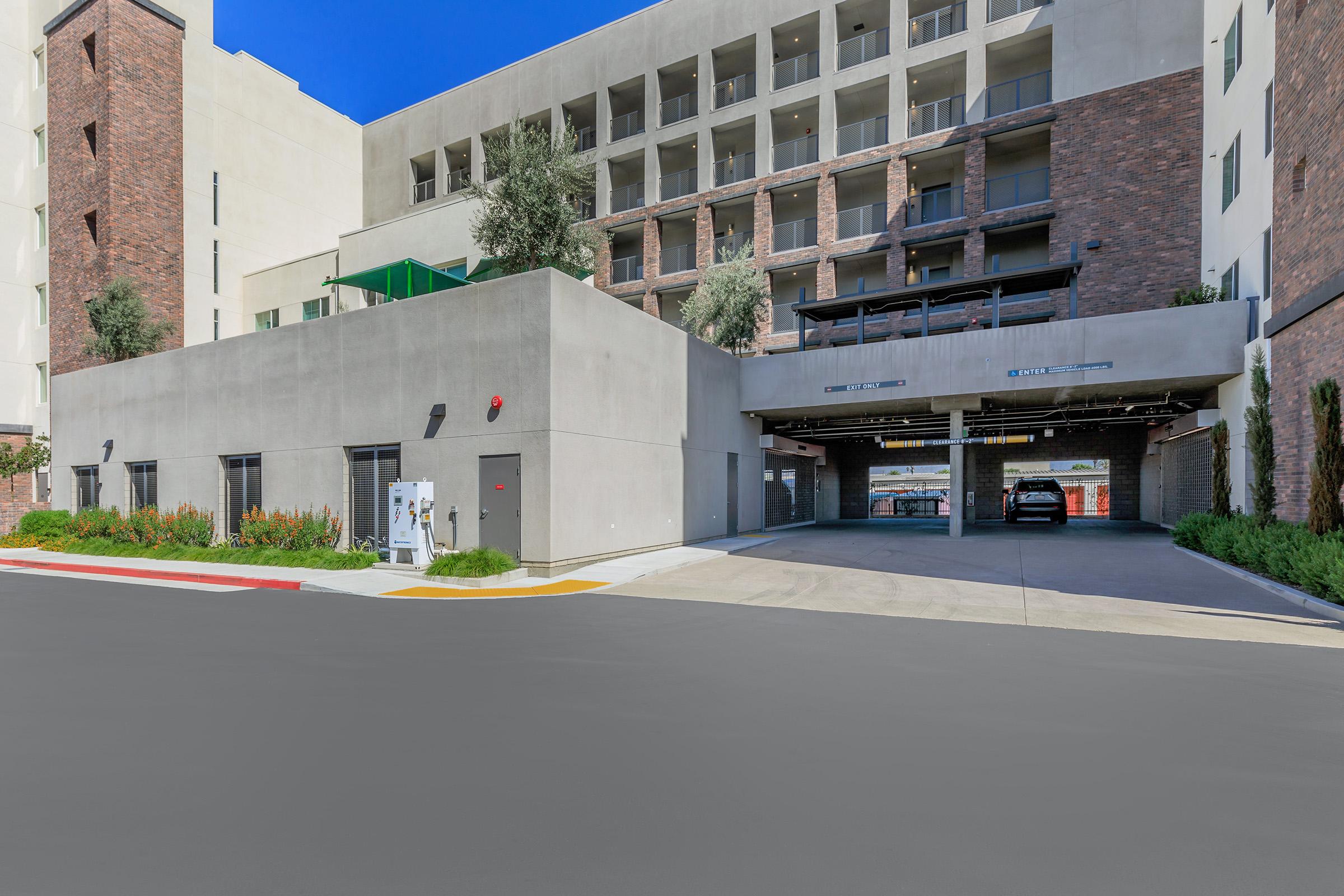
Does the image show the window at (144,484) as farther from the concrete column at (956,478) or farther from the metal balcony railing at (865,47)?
the metal balcony railing at (865,47)

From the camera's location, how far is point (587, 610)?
10.0m

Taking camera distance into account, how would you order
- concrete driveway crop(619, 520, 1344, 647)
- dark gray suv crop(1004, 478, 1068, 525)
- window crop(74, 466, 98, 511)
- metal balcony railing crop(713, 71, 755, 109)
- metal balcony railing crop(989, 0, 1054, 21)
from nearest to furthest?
concrete driveway crop(619, 520, 1344, 647), window crop(74, 466, 98, 511), metal balcony railing crop(989, 0, 1054, 21), dark gray suv crop(1004, 478, 1068, 525), metal balcony railing crop(713, 71, 755, 109)

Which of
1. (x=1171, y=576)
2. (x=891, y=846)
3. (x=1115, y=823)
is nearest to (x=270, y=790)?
(x=891, y=846)

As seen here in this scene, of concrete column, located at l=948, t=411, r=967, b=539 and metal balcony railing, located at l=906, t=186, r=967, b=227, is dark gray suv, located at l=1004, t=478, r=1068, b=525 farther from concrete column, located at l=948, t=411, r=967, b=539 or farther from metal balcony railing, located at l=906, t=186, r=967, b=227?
metal balcony railing, located at l=906, t=186, r=967, b=227

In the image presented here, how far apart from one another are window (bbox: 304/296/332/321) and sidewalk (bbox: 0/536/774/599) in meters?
13.4

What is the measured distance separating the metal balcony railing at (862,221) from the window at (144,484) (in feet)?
84.5

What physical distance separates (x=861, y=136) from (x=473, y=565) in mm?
25011

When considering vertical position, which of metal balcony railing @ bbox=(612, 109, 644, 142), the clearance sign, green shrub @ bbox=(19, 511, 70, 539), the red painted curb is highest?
metal balcony railing @ bbox=(612, 109, 644, 142)

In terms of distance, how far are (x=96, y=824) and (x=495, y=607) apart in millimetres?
6964

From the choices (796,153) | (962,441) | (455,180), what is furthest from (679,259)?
(962,441)

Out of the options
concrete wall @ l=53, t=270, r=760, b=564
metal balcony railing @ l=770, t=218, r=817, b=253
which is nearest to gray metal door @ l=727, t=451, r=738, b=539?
concrete wall @ l=53, t=270, r=760, b=564

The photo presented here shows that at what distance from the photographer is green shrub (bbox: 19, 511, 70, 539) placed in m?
22.0

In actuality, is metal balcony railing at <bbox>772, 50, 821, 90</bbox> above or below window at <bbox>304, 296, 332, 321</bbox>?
above

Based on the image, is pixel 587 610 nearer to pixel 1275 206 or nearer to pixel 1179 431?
pixel 1275 206
